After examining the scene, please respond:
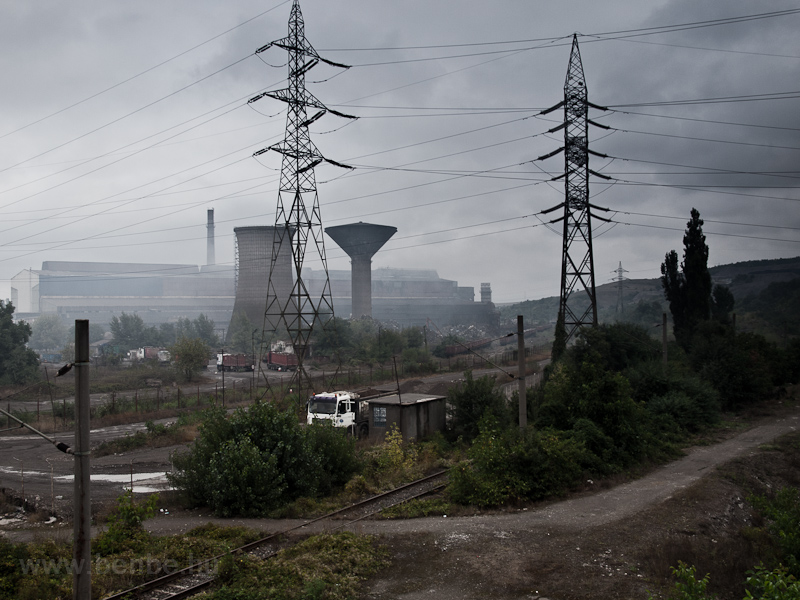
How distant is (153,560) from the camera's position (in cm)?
968

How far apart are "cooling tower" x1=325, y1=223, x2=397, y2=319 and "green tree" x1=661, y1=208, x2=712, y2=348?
66.3 m

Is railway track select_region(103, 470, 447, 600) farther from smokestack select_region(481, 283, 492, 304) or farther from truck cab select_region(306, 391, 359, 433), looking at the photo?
smokestack select_region(481, 283, 492, 304)

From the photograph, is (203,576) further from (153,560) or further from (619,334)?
(619,334)

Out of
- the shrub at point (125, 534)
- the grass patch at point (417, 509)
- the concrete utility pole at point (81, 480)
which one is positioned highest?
the concrete utility pole at point (81, 480)

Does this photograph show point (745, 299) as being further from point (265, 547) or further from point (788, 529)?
point (265, 547)

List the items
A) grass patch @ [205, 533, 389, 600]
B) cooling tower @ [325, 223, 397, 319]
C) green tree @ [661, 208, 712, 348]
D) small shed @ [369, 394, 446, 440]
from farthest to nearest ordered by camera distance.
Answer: cooling tower @ [325, 223, 397, 319] → green tree @ [661, 208, 712, 348] → small shed @ [369, 394, 446, 440] → grass patch @ [205, 533, 389, 600]

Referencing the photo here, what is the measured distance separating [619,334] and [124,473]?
23656 mm

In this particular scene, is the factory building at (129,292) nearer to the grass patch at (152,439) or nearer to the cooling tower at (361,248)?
the cooling tower at (361,248)

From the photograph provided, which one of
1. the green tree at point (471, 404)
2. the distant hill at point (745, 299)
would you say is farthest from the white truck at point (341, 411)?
the distant hill at point (745, 299)

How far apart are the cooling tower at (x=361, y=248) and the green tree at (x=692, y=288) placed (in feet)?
218

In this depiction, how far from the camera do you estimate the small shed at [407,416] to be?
21031 mm

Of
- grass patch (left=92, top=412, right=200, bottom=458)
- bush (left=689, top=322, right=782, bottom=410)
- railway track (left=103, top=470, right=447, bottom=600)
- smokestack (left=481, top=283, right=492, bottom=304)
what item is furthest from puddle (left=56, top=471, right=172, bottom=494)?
smokestack (left=481, top=283, right=492, bottom=304)

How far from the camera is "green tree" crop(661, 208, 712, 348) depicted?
41969mm

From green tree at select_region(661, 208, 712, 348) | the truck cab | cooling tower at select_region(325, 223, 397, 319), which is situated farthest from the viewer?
cooling tower at select_region(325, 223, 397, 319)
